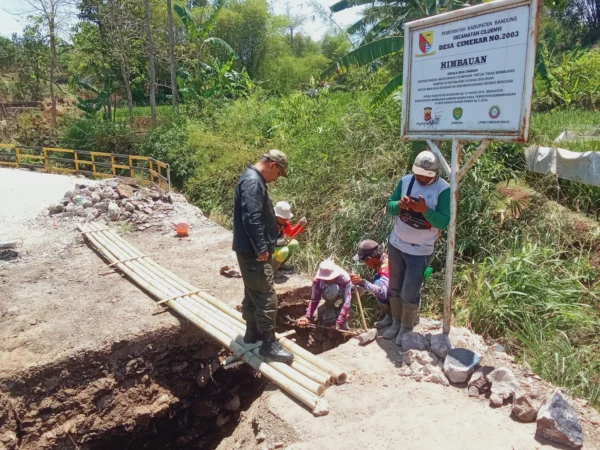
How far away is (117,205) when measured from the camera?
8438mm

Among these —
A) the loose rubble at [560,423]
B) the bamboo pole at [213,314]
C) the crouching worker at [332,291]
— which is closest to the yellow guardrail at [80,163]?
the bamboo pole at [213,314]

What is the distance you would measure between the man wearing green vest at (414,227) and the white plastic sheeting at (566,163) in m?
3.24

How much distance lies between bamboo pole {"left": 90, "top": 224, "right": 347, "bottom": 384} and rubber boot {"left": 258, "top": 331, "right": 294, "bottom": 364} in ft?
Result: 0.46

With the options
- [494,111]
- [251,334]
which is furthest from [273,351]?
[494,111]

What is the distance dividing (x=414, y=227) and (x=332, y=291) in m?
1.21

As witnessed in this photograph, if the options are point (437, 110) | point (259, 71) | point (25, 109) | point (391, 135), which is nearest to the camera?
point (437, 110)

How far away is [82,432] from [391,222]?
167 inches

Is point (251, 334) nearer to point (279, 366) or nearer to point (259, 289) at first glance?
point (279, 366)

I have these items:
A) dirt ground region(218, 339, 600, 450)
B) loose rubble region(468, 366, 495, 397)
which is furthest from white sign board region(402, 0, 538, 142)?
dirt ground region(218, 339, 600, 450)

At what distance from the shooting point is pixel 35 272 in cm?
591

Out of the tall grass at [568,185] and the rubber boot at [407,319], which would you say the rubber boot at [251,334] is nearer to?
the rubber boot at [407,319]

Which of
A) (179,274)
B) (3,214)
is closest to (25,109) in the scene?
(3,214)

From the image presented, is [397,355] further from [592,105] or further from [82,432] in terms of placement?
[592,105]

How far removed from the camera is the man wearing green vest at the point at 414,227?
3402 mm
